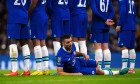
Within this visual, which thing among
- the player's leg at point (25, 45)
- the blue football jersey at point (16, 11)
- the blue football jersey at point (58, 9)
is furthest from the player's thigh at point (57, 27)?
the blue football jersey at point (16, 11)

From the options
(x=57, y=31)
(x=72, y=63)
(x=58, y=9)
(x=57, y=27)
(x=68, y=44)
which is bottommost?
(x=72, y=63)

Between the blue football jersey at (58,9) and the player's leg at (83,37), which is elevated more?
the blue football jersey at (58,9)

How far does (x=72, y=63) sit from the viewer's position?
7.80 metres

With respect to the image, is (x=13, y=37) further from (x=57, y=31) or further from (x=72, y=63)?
(x=72, y=63)

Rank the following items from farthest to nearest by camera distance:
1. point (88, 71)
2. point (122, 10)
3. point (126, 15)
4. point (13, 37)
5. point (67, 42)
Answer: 1. point (126, 15)
2. point (122, 10)
3. point (13, 37)
4. point (88, 71)
5. point (67, 42)

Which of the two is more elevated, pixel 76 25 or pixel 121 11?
pixel 121 11

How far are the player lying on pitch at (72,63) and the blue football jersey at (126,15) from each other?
213cm

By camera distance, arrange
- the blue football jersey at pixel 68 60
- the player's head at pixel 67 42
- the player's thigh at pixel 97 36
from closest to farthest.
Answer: the player's head at pixel 67 42, the blue football jersey at pixel 68 60, the player's thigh at pixel 97 36

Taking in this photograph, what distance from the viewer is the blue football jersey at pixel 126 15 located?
9.64 metres

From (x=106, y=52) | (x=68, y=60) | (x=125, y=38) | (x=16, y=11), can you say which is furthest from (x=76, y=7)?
(x=68, y=60)

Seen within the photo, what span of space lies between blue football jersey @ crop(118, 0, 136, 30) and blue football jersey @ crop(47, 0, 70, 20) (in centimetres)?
163

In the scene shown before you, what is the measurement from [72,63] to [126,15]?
2.79 meters

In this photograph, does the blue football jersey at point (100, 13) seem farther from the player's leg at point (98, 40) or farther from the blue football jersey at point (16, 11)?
the blue football jersey at point (16, 11)

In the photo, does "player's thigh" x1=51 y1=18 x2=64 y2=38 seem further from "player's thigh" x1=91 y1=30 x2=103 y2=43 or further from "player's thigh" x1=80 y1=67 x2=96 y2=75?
"player's thigh" x1=80 y1=67 x2=96 y2=75
